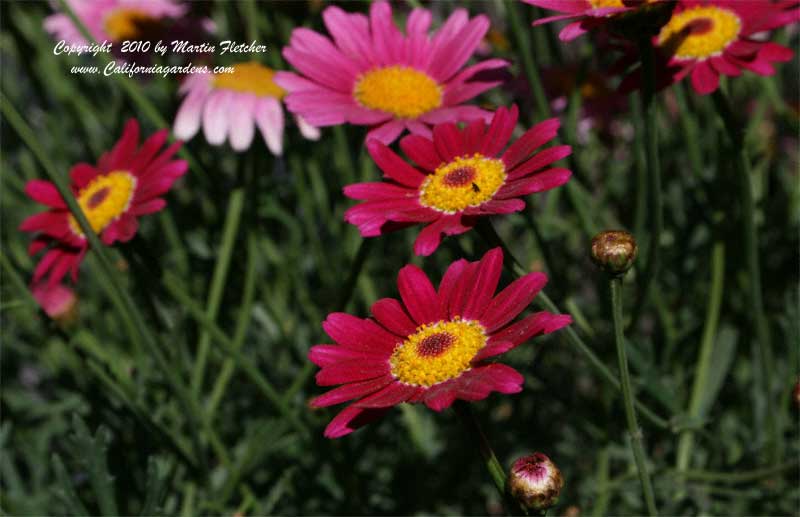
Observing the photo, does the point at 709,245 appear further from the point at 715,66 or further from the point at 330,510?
the point at 330,510

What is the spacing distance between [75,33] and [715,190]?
1049 mm

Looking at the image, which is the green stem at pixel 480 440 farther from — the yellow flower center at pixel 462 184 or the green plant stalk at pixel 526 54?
the green plant stalk at pixel 526 54

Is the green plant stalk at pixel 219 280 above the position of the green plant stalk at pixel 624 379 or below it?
above

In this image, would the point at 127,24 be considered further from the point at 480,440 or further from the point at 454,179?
the point at 480,440

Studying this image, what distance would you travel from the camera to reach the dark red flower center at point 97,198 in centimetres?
109

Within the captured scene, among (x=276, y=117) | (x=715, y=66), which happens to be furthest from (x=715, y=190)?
(x=276, y=117)

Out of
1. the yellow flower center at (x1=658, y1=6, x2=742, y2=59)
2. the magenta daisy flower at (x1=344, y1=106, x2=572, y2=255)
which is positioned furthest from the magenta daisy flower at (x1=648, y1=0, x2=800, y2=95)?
the magenta daisy flower at (x1=344, y1=106, x2=572, y2=255)

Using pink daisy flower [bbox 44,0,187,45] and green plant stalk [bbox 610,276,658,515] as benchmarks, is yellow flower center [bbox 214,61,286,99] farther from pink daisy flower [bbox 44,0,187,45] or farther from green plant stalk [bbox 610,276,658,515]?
green plant stalk [bbox 610,276,658,515]

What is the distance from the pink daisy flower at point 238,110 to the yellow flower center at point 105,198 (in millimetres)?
146

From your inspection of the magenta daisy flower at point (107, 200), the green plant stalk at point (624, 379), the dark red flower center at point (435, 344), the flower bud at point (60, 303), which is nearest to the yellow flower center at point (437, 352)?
the dark red flower center at point (435, 344)

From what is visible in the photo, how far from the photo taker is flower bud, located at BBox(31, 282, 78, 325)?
149cm

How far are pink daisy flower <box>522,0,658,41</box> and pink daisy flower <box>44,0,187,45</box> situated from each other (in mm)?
908

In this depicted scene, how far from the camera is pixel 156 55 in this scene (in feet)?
5.41

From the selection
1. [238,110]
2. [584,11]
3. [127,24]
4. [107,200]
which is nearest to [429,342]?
[584,11]
